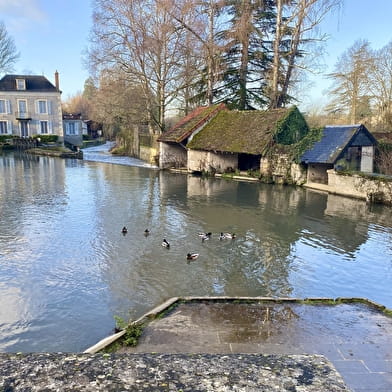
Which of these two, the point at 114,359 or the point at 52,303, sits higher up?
the point at 114,359

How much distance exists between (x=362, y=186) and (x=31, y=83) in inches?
1626

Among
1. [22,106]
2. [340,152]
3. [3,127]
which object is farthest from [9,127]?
[340,152]

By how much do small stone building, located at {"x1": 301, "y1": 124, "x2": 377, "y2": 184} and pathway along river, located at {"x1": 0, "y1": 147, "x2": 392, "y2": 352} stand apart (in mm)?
2944

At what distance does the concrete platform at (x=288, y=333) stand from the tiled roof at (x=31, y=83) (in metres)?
44.3

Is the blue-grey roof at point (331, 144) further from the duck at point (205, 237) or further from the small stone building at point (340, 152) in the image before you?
the duck at point (205, 237)

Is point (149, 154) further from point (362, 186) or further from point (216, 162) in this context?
point (362, 186)

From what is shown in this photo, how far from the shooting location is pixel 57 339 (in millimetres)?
6184

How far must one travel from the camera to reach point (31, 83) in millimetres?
43906

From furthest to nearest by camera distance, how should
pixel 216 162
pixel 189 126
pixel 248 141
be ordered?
1. pixel 189 126
2. pixel 216 162
3. pixel 248 141

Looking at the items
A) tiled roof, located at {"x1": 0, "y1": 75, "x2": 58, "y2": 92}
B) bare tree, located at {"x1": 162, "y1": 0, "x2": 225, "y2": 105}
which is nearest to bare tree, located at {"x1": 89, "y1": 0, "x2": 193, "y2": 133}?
bare tree, located at {"x1": 162, "y1": 0, "x2": 225, "y2": 105}

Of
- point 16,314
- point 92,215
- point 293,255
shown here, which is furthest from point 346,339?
point 92,215

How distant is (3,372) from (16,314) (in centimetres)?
588

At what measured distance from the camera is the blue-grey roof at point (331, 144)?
20016 millimetres

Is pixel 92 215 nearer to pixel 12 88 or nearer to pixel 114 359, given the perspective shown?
pixel 114 359
